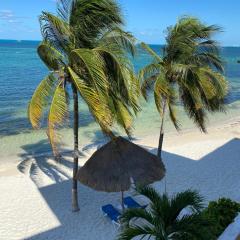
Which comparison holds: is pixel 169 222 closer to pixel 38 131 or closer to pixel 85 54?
pixel 85 54

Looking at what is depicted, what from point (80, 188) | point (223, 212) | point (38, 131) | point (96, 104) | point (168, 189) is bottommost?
point (38, 131)

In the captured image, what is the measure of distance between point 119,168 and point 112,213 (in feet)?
7.16

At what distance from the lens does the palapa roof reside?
31.8ft

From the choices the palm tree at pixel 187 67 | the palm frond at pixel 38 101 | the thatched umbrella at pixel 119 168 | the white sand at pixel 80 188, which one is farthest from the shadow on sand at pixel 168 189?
the palm frond at pixel 38 101

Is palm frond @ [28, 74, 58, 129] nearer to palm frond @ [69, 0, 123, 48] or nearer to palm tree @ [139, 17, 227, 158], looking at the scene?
palm frond @ [69, 0, 123, 48]

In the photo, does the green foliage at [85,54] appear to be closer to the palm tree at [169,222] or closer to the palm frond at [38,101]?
the palm frond at [38,101]

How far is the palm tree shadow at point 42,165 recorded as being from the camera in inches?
616

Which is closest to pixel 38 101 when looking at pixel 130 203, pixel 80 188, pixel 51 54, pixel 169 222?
pixel 51 54

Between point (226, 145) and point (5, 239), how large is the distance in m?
13.2

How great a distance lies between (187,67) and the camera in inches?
462

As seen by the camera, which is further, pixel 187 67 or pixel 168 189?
pixel 168 189

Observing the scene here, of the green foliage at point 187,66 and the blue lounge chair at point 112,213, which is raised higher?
the green foliage at point 187,66

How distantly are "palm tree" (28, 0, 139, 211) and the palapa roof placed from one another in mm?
748

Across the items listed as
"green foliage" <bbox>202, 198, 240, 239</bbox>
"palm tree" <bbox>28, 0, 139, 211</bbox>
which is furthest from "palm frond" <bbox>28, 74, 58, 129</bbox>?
"green foliage" <bbox>202, 198, 240, 239</bbox>
